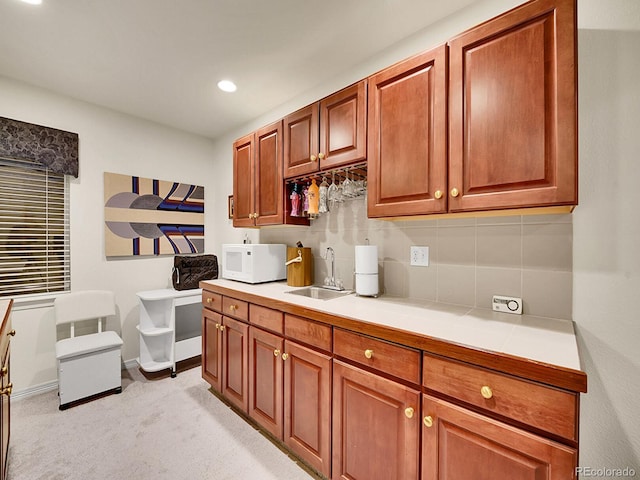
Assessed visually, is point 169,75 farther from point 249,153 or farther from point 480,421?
point 480,421

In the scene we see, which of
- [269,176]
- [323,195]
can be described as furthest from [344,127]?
[269,176]

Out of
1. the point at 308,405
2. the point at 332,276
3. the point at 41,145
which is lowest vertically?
the point at 308,405

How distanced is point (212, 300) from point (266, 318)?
746 millimetres

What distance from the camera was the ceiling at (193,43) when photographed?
1.60 m

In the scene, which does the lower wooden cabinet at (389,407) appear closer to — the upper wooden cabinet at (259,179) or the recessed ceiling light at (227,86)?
the upper wooden cabinet at (259,179)

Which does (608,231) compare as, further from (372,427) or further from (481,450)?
(372,427)

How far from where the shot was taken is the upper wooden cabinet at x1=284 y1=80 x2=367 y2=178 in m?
1.66

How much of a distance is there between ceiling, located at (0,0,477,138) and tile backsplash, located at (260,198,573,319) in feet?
3.56

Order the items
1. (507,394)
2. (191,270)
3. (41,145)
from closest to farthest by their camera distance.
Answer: (507,394)
(41,145)
(191,270)

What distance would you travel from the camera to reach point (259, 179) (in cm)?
234

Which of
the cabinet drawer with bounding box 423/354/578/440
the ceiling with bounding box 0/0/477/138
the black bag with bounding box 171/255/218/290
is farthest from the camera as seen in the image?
the black bag with bounding box 171/255/218/290

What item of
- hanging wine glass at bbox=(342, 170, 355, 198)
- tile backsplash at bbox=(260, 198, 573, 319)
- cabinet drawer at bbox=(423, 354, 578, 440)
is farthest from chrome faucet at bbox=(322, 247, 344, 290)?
cabinet drawer at bbox=(423, 354, 578, 440)

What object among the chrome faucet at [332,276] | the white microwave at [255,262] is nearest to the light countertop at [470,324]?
the chrome faucet at [332,276]

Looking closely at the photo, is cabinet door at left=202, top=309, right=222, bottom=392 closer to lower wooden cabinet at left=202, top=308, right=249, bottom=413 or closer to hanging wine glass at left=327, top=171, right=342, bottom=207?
lower wooden cabinet at left=202, top=308, right=249, bottom=413
